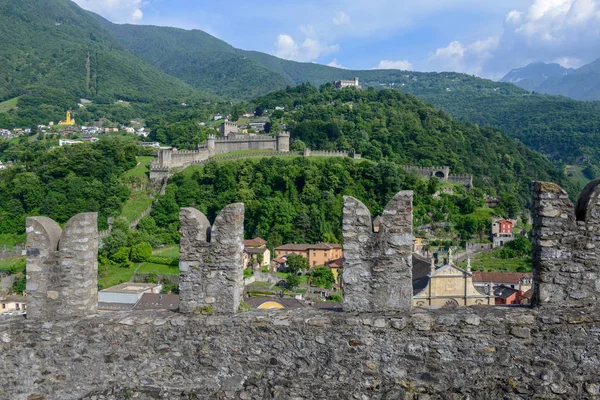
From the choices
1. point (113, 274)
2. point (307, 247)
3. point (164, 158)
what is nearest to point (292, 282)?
point (307, 247)

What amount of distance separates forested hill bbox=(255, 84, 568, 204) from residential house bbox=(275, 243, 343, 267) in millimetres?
37418

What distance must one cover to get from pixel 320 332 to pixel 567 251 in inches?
111

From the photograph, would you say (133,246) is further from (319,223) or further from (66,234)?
(66,234)

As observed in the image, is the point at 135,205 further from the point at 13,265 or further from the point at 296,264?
the point at 296,264

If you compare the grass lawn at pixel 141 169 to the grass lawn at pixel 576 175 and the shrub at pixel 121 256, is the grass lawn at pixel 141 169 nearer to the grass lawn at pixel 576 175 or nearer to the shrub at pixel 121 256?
the shrub at pixel 121 256

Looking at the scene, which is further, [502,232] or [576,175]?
[576,175]

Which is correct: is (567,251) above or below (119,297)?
above

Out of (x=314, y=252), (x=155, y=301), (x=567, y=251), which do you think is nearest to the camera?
(x=567, y=251)

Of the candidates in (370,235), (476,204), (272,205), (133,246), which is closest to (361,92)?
(476,204)

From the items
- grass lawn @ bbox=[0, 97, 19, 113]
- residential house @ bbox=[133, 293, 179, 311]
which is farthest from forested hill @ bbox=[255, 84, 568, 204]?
grass lawn @ bbox=[0, 97, 19, 113]

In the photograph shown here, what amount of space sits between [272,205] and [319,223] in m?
6.87

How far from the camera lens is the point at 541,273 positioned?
18.0 ft

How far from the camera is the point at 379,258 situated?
5.74 meters

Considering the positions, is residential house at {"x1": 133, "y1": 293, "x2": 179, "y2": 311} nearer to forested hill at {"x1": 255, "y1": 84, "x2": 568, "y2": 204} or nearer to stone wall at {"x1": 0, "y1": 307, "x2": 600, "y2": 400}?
stone wall at {"x1": 0, "y1": 307, "x2": 600, "y2": 400}
